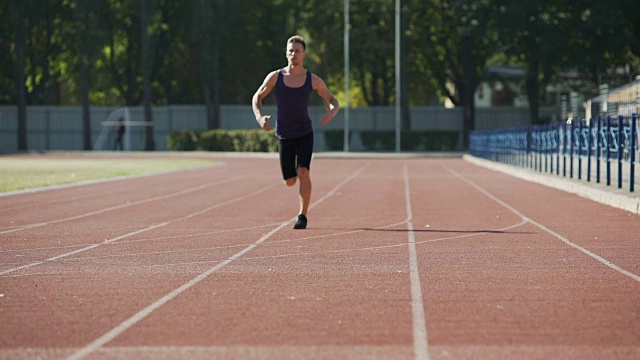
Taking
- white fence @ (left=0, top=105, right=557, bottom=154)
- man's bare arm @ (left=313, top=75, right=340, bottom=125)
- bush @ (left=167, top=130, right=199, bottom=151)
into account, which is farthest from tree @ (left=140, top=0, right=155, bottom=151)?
man's bare arm @ (left=313, top=75, right=340, bottom=125)

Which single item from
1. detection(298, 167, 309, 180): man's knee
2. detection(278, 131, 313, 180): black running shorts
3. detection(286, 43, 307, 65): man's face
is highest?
detection(286, 43, 307, 65): man's face

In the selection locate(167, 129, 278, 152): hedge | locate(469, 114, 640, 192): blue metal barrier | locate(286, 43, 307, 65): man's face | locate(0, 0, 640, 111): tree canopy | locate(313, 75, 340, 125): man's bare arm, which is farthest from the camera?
locate(167, 129, 278, 152): hedge

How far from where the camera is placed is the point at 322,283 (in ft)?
29.1

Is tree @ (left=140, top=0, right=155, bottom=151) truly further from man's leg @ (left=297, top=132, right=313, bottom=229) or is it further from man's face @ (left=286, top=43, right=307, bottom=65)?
man's face @ (left=286, top=43, right=307, bottom=65)

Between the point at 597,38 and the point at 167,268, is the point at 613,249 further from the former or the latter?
the point at 597,38

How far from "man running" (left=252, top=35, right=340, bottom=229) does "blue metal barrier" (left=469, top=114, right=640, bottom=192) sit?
23.0 feet

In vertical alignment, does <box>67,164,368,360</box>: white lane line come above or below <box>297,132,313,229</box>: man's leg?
below

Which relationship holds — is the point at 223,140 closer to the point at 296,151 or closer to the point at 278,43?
the point at 278,43

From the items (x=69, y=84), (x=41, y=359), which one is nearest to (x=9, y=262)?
(x=41, y=359)

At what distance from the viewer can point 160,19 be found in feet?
230

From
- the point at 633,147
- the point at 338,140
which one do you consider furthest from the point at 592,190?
the point at 338,140

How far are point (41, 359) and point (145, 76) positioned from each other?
5760 centimetres

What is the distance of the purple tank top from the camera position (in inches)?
532

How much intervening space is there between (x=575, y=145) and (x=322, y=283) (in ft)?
56.8
